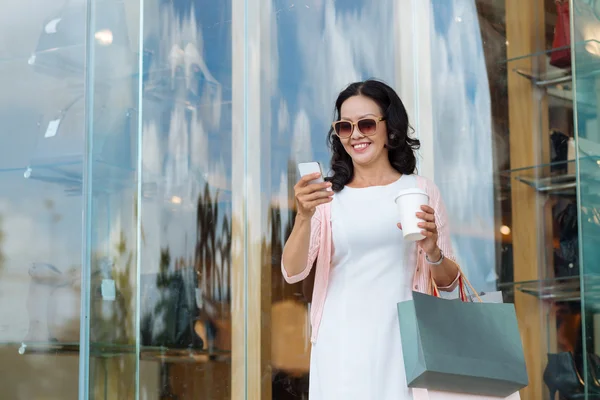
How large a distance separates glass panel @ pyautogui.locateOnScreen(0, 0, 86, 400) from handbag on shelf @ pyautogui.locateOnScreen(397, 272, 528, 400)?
1907 mm

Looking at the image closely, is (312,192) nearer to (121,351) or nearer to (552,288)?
(552,288)

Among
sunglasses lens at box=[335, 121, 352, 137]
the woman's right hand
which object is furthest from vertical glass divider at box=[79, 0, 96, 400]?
the woman's right hand

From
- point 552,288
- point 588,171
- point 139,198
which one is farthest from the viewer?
point 139,198

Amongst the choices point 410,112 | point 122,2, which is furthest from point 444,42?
point 122,2

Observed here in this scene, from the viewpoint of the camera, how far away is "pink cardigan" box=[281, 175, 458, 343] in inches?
90.2

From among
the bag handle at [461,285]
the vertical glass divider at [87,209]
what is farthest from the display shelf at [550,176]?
the vertical glass divider at [87,209]

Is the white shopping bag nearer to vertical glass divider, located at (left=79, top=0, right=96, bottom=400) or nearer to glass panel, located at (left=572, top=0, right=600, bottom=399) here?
glass panel, located at (left=572, top=0, right=600, bottom=399)

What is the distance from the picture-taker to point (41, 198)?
12.4ft

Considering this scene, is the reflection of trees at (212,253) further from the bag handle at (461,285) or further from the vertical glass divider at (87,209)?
the bag handle at (461,285)

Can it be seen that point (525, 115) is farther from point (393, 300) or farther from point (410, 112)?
point (393, 300)

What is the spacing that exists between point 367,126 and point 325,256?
1.12ft

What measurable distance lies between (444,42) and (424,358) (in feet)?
6.07

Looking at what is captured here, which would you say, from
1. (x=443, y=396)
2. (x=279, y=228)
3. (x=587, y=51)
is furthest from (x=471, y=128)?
(x=443, y=396)

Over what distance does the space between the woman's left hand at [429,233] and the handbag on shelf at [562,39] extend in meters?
1.38
